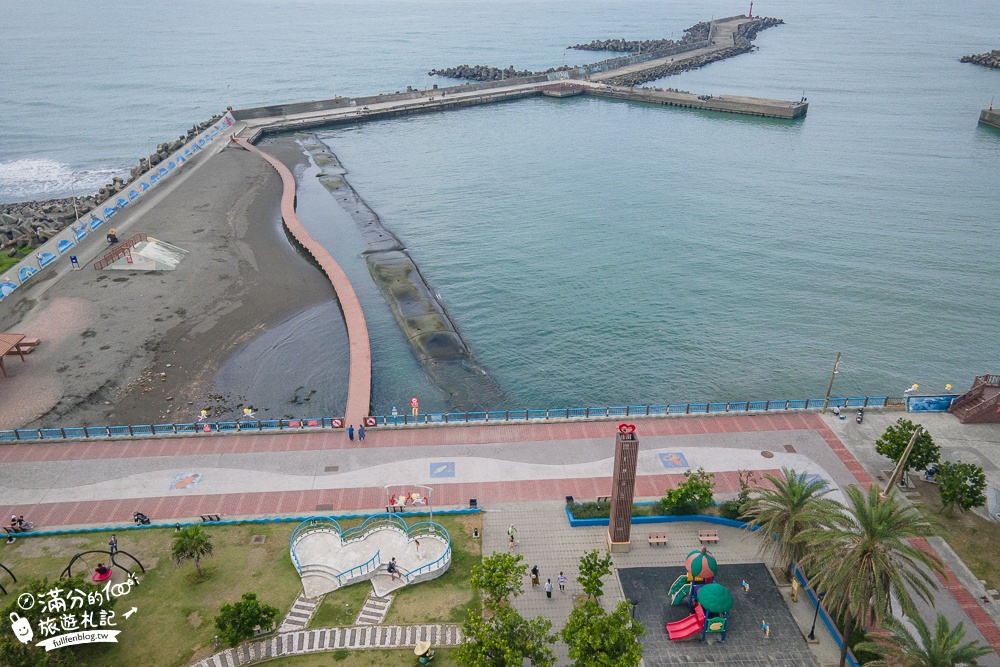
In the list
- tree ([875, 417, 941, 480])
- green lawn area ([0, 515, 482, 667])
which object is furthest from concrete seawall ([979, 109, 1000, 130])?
green lawn area ([0, 515, 482, 667])

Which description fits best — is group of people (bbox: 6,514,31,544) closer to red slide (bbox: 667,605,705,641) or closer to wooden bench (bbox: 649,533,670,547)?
wooden bench (bbox: 649,533,670,547)

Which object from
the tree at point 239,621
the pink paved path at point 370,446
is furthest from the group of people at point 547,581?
the tree at point 239,621

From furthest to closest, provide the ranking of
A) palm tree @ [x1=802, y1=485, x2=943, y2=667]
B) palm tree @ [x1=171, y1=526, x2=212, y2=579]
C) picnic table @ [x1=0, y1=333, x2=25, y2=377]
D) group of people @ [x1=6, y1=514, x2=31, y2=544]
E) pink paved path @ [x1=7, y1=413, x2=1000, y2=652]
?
picnic table @ [x1=0, y1=333, x2=25, y2=377] < pink paved path @ [x1=7, y1=413, x2=1000, y2=652] < group of people @ [x1=6, y1=514, x2=31, y2=544] < palm tree @ [x1=171, y1=526, x2=212, y2=579] < palm tree @ [x1=802, y1=485, x2=943, y2=667]

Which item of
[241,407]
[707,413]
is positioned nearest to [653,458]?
[707,413]

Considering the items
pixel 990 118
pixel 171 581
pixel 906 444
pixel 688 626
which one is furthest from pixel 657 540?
pixel 990 118

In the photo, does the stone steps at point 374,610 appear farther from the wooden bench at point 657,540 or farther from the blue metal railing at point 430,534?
the wooden bench at point 657,540

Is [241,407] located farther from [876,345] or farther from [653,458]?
[876,345]
